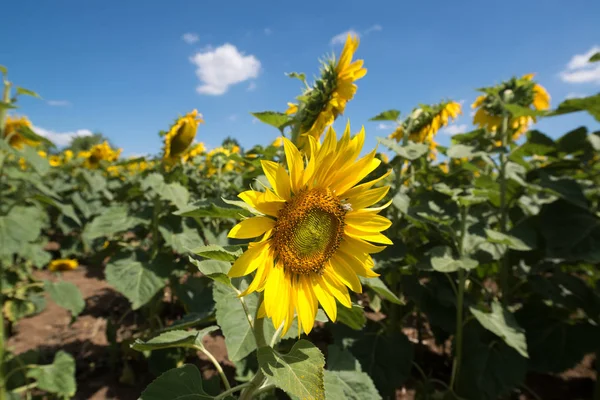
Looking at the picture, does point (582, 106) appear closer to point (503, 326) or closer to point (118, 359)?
point (503, 326)

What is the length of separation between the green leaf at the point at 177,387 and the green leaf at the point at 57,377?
192 cm

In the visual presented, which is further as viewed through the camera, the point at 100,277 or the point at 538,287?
the point at 100,277

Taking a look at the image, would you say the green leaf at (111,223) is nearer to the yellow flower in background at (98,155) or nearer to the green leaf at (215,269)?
the green leaf at (215,269)

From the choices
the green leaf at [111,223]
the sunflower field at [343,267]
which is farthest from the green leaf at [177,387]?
the green leaf at [111,223]

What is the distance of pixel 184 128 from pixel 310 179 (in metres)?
2.04

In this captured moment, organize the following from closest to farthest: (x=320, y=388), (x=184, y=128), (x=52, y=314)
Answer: (x=320, y=388) → (x=184, y=128) → (x=52, y=314)

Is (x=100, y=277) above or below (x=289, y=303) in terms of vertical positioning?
above

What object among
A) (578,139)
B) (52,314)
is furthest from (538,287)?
(52,314)

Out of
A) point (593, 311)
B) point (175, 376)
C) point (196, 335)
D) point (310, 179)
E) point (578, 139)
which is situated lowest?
point (593, 311)

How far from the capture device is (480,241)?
8.08 ft

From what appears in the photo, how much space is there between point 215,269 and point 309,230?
32 cm

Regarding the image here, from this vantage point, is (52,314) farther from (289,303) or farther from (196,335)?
(289,303)

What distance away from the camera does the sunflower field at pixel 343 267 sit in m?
1.18

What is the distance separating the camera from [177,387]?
1.17 meters
